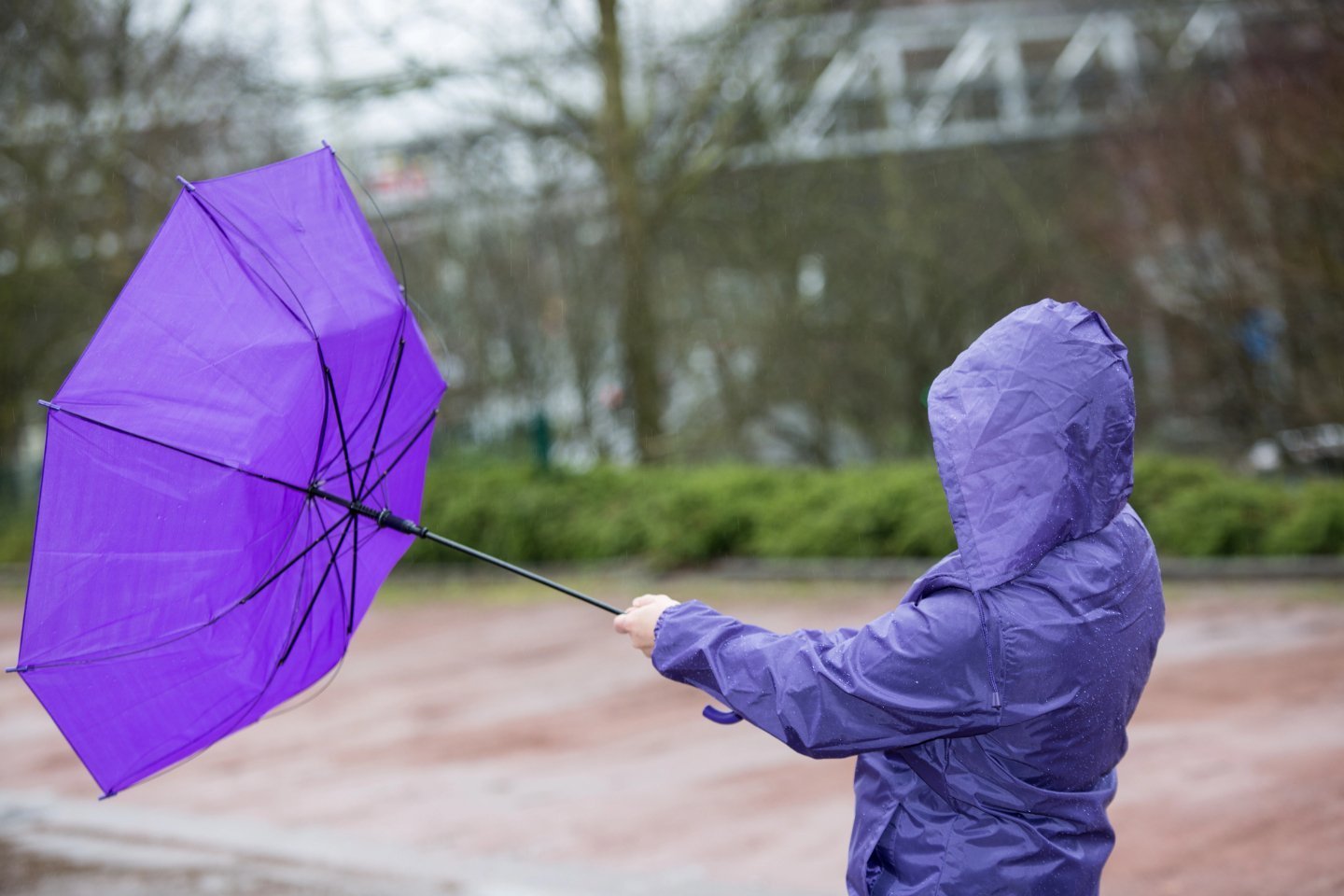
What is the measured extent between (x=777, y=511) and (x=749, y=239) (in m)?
7.46

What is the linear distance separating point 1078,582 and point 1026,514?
6.0 inches

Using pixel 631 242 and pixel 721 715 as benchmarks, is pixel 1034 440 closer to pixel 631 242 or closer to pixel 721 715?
pixel 721 715

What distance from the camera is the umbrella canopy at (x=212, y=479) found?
3.21m

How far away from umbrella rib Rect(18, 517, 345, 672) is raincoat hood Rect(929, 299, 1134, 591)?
1.56 m

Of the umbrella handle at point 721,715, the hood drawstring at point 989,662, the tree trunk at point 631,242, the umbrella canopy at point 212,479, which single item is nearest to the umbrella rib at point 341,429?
the umbrella canopy at point 212,479

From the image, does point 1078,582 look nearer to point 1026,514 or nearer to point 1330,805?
point 1026,514

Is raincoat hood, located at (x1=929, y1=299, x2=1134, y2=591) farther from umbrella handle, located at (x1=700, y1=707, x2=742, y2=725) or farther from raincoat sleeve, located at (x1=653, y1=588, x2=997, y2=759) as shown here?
umbrella handle, located at (x1=700, y1=707, x2=742, y2=725)

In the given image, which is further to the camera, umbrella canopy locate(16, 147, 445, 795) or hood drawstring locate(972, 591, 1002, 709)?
umbrella canopy locate(16, 147, 445, 795)

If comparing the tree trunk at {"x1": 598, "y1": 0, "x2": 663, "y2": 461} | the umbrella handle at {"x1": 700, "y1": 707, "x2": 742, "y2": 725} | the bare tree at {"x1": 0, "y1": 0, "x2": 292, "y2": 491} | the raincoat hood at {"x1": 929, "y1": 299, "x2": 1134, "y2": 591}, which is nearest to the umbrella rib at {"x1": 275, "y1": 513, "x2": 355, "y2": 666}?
the umbrella handle at {"x1": 700, "y1": 707, "x2": 742, "y2": 725}

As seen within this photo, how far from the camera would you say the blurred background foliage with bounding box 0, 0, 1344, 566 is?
1404cm

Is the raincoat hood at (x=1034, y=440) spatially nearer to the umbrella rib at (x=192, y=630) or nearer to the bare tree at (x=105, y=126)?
the umbrella rib at (x=192, y=630)

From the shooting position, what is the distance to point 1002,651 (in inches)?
97.3

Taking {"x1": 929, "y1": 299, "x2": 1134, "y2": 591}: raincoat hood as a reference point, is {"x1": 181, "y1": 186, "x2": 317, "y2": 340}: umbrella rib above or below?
above

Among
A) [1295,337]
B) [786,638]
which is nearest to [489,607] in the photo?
[1295,337]
